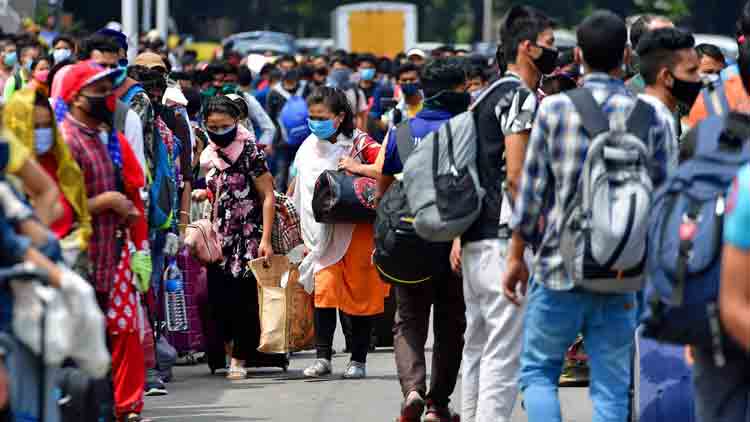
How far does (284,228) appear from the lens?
11.3 meters

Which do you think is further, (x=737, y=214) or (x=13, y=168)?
(x=13, y=168)

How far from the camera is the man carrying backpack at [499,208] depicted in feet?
25.2

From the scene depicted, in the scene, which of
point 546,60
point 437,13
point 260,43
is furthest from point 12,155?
point 437,13

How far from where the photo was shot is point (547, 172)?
673 cm

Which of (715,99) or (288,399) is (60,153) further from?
(288,399)

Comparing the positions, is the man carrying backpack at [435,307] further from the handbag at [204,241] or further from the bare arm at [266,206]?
the handbag at [204,241]

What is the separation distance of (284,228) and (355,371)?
1.00 m

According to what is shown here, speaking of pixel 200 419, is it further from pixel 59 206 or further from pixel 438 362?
pixel 59 206

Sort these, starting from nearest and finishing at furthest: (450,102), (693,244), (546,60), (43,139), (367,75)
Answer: (693,244)
(43,139)
(546,60)
(450,102)
(367,75)

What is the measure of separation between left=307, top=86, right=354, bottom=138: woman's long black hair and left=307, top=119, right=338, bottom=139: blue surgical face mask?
77 mm

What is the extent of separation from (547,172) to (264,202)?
4.49 metres

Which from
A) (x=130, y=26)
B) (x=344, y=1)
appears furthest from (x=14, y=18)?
(x=344, y=1)

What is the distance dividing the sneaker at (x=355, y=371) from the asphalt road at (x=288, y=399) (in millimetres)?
58

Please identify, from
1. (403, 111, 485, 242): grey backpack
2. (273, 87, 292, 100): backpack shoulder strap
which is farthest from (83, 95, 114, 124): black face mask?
(273, 87, 292, 100): backpack shoulder strap
